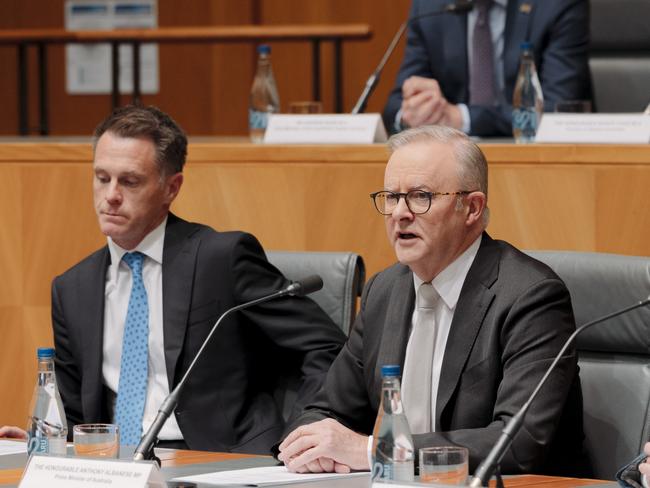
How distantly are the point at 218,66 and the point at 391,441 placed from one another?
540 cm

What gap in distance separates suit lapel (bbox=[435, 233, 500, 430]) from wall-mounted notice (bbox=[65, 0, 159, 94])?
480 cm

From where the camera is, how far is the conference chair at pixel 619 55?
488 centimetres

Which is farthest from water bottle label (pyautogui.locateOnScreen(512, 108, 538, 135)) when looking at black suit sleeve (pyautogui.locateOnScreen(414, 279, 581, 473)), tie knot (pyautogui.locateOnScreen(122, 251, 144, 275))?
black suit sleeve (pyautogui.locateOnScreen(414, 279, 581, 473))

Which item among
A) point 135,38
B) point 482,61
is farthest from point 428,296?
point 135,38

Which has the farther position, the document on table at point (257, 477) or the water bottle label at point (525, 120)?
the water bottle label at point (525, 120)

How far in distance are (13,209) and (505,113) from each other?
1621mm

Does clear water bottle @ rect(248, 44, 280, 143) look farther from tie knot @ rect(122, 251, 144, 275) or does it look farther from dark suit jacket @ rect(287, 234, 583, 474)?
dark suit jacket @ rect(287, 234, 583, 474)

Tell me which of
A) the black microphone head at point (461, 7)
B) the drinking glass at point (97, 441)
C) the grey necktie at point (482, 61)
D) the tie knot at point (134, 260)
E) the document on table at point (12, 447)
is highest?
the black microphone head at point (461, 7)

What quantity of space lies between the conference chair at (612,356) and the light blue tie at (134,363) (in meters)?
1.12

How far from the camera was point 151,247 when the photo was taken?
3408mm

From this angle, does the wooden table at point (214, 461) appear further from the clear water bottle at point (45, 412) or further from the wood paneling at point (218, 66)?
the wood paneling at point (218, 66)

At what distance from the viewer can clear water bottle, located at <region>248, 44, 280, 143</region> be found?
417cm

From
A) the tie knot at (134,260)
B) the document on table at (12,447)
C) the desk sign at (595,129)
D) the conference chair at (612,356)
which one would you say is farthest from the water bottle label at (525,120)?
the document on table at (12,447)

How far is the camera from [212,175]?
Answer: 3859 millimetres
